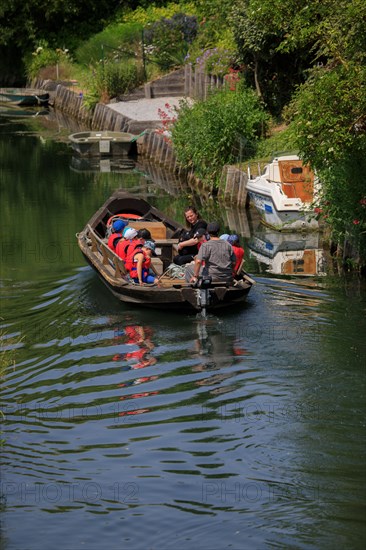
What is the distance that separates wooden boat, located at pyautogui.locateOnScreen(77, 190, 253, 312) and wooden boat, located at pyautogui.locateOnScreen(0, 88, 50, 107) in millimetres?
32590

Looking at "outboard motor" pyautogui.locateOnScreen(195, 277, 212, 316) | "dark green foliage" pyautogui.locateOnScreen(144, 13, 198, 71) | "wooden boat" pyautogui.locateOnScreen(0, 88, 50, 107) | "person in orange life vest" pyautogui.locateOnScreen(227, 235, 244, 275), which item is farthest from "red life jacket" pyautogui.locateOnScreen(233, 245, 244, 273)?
"wooden boat" pyautogui.locateOnScreen(0, 88, 50, 107)

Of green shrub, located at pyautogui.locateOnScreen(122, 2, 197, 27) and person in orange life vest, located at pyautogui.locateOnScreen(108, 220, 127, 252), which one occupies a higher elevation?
green shrub, located at pyautogui.locateOnScreen(122, 2, 197, 27)

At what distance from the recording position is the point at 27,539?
10.6 meters

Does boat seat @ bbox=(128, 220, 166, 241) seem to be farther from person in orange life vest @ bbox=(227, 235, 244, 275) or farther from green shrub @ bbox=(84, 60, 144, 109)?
green shrub @ bbox=(84, 60, 144, 109)

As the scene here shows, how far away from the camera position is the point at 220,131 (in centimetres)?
3095

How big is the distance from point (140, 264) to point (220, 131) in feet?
41.1

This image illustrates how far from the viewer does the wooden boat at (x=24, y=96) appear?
55719 millimetres

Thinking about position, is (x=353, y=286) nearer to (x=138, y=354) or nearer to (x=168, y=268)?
(x=168, y=268)

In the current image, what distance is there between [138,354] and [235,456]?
4420 mm

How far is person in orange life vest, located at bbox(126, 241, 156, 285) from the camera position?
19188mm

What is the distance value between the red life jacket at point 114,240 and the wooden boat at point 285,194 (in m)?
5.23

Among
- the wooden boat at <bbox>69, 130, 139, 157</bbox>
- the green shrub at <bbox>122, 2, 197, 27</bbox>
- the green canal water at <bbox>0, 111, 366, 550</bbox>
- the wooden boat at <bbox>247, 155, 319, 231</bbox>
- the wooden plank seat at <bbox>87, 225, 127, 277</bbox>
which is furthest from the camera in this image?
the green shrub at <bbox>122, 2, 197, 27</bbox>

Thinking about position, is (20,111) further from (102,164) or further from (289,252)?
Result: (289,252)

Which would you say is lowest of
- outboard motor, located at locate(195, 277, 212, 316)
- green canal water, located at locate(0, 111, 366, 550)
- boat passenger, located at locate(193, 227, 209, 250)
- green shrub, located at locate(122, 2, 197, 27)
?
green canal water, located at locate(0, 111, 366, 550)
